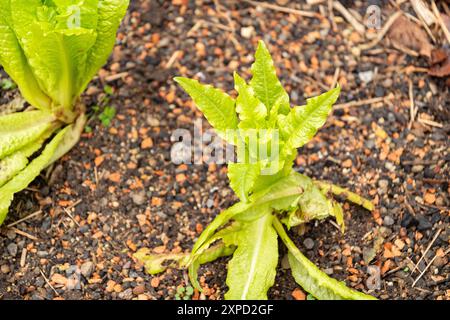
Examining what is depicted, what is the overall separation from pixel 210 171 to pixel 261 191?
40 centimetres

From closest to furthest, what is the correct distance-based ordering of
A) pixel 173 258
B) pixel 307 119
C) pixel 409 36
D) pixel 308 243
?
pixel 307 119 < pixel 173 258 < pixel 308 243 < pixel 409 36

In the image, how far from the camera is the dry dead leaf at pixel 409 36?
3.26 metres

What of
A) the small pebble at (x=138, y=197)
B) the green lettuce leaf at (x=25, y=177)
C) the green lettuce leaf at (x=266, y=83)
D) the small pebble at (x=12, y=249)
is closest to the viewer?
the green lettuce leaf at (x=266, y=83)

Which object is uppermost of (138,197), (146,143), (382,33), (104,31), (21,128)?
(104,31)

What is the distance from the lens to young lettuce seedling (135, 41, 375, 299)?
96.1 inches

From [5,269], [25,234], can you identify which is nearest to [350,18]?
[25,234]

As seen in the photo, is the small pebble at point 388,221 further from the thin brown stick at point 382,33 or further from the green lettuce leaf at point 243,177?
the thin brown stick at point 382,33

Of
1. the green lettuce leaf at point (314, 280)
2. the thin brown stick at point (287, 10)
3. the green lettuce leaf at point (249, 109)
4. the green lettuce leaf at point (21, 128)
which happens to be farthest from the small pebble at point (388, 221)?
the green lettuce leaf at point (21, 128)

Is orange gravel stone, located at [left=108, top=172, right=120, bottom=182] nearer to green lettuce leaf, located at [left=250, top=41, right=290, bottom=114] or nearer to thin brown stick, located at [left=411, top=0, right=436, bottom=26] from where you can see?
→ green lettuce leaf, located at [left=250, top=41, right=290, bottom=114]

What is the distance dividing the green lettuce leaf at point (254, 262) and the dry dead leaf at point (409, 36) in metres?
1.19

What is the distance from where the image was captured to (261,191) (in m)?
2.59

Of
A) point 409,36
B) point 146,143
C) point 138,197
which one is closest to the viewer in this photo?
point 138,197

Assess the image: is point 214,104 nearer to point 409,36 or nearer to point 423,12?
point 409,36

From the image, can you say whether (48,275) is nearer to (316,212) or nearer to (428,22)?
(316,212)
